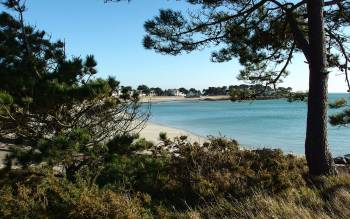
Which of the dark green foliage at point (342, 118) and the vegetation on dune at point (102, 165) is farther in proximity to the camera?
the dark green foliage at point (342, 118)

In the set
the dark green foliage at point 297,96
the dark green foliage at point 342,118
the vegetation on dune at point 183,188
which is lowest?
the vegetation on dune at point 183,188

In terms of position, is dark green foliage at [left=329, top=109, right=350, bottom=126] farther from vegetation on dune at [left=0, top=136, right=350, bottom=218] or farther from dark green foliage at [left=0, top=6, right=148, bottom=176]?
dark green foliage at [left=0, top=6, right=148, bottom=176]

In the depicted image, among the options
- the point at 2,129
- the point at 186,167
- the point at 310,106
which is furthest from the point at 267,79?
the point at 2,129

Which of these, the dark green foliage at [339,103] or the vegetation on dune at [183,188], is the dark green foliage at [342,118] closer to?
the dark green foliage at [339,103]

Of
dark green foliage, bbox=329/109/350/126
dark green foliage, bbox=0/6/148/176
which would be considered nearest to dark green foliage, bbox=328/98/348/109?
dark green foliage, bbox=329/109/350/126

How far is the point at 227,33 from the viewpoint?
10648mm

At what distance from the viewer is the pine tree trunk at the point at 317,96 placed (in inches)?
365

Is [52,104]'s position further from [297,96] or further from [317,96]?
[297,96]

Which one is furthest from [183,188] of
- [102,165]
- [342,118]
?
[342,118]

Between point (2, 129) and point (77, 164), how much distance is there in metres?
1.63

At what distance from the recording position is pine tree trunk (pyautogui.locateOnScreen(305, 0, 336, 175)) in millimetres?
9281

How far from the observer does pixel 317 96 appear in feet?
30.4

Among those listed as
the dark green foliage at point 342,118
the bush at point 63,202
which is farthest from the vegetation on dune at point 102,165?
the dark green foliage at point 342,118

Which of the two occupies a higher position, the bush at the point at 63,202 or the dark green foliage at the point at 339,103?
the dark green foliage at the point at 339,103
